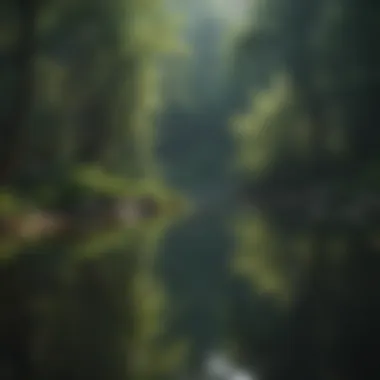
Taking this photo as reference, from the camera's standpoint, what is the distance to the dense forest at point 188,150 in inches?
54.6

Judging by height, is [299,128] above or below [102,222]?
above

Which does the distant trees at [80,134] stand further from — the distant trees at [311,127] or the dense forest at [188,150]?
the distant trees at [311,127]

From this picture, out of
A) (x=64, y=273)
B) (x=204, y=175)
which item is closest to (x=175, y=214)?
(x=204, y=175)

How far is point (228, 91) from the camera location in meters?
1.75

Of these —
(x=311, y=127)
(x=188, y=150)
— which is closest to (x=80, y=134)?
(x=188, y=150)

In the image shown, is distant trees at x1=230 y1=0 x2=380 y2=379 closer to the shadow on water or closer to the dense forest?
the dense forest

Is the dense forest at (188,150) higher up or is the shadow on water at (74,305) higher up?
the dense forest at (188,150)

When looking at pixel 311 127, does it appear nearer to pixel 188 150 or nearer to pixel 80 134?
pixel 188 150

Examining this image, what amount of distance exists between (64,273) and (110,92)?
2.10 feet

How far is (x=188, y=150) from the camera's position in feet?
5.58

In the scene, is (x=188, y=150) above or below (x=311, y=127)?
below

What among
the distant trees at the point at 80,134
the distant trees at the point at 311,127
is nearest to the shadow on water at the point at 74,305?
the distant trees at the point at 80,134

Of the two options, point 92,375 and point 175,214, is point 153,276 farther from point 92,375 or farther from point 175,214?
point 92,375

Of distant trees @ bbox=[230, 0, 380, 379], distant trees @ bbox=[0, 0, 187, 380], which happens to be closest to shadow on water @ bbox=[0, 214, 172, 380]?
distant trees @ bbox=[0, 0, 187, 380]
